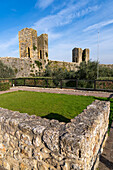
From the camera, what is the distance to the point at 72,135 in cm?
168

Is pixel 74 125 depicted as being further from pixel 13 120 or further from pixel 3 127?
pixel 3 127

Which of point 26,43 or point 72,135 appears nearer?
point 72,135

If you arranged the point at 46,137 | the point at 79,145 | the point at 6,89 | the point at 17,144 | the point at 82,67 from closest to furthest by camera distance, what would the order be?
the point at 79,145, the point at 46,137, the point at 17,144, the point at 6,89, the point at 82,67

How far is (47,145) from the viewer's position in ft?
5.87

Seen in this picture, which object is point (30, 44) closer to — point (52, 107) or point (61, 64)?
point (61, 64)

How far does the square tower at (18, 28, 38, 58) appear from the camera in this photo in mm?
26203

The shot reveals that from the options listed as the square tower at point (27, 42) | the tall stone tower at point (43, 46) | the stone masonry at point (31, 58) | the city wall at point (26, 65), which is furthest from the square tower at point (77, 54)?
the square tower at point (27, 42)

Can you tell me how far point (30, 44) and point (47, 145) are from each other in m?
28.1

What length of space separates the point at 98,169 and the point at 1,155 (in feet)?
7.66

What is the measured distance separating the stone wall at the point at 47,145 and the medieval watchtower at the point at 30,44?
2656cm

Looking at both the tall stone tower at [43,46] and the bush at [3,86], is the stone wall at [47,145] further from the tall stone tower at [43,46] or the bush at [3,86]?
the tall stone tower at [43,46]

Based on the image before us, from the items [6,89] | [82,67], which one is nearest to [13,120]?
[6,89]

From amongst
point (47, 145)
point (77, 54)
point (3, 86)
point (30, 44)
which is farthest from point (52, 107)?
point (77, 54)

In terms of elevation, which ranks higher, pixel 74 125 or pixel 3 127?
pixel 74 125
